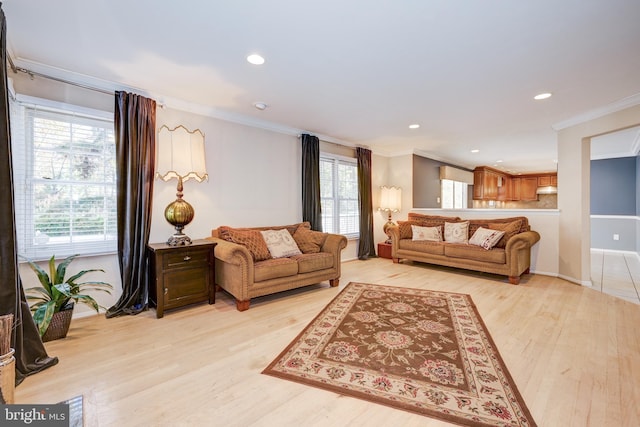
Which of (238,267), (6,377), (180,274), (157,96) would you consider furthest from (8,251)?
(157,96)

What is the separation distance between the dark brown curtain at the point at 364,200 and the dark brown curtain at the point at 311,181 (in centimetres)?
113

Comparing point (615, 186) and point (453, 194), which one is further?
point (453, 194)

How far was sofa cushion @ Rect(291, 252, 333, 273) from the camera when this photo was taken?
347 cm

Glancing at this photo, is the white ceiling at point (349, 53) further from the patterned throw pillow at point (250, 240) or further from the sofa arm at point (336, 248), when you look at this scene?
the sofa arm at point (336, 248)

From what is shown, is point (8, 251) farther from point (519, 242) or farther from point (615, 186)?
point (615, 186)

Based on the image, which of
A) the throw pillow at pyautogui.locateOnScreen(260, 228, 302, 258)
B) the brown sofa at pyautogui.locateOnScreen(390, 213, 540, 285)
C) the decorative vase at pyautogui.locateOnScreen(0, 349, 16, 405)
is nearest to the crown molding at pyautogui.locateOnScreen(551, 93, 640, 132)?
the brown sofa at pyautogui.locateOnScreen(390, 213, 540, 285)

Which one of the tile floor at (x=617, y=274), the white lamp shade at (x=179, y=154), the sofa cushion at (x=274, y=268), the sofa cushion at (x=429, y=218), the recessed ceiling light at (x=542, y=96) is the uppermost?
the recessed ceiling light at (x=542, y=96)

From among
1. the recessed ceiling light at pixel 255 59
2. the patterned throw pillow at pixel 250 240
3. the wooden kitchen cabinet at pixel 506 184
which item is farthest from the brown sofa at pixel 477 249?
the wooden kitchen cabinet at pixel 506 184

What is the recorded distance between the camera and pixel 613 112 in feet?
11.4

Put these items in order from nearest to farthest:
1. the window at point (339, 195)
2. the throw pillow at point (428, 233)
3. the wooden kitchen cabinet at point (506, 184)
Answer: the throw pillow at point (428, 233)
the window at point (339, 195)
the wooden kitchen cabinet at point (506, 184)

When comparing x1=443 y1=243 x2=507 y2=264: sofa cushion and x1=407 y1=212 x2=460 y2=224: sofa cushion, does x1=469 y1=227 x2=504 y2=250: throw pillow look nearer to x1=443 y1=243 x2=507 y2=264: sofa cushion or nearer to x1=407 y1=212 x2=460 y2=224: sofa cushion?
x1=443 y1=243 x2=507 y2=264: sofa cushion

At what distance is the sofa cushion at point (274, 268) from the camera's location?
121 inches

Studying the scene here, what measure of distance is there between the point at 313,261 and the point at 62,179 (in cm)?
271

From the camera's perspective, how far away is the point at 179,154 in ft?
9.53
